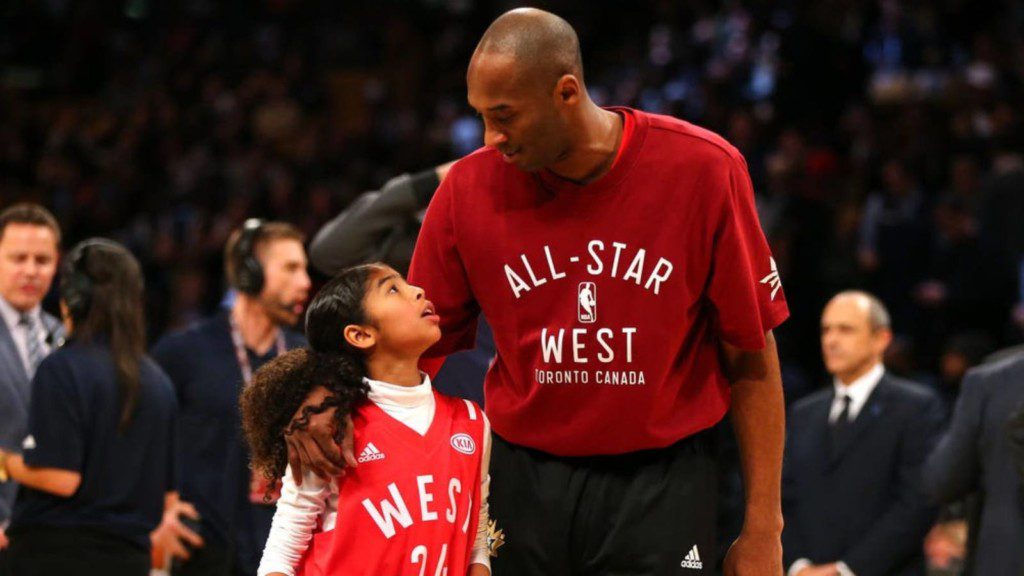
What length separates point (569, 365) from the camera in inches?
110

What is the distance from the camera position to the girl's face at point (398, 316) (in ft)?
9.91

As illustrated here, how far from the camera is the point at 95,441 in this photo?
471 centimetres

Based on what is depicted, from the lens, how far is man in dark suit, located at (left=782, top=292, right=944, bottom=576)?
5.97 meters

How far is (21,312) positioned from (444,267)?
2.80 metres

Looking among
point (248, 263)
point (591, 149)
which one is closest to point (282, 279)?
point (248, 263)

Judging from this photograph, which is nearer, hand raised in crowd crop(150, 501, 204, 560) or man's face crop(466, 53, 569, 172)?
man's face crop(466, 53, 569, 172)

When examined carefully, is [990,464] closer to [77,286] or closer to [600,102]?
[77,286]

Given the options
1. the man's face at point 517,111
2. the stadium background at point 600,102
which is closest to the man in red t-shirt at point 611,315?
the man's face at point 517,111

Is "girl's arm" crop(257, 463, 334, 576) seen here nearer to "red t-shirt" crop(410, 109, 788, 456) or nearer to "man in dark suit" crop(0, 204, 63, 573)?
"red t-shirt" crop(410, 109, 788, 456)

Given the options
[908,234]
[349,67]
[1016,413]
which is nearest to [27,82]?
[349,67]

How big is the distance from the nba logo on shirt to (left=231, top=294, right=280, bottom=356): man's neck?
320cm

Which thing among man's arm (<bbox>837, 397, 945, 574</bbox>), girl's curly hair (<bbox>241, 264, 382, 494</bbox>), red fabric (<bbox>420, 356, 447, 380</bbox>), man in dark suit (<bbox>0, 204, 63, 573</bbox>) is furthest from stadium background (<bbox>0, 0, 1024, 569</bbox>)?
girl's curly hair (<bbox>241, 264, 382, 494</bbox>)

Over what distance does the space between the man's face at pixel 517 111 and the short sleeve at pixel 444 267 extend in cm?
26

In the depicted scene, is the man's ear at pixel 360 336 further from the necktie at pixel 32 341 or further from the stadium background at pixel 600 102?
the stadium background at pixel 600 102
